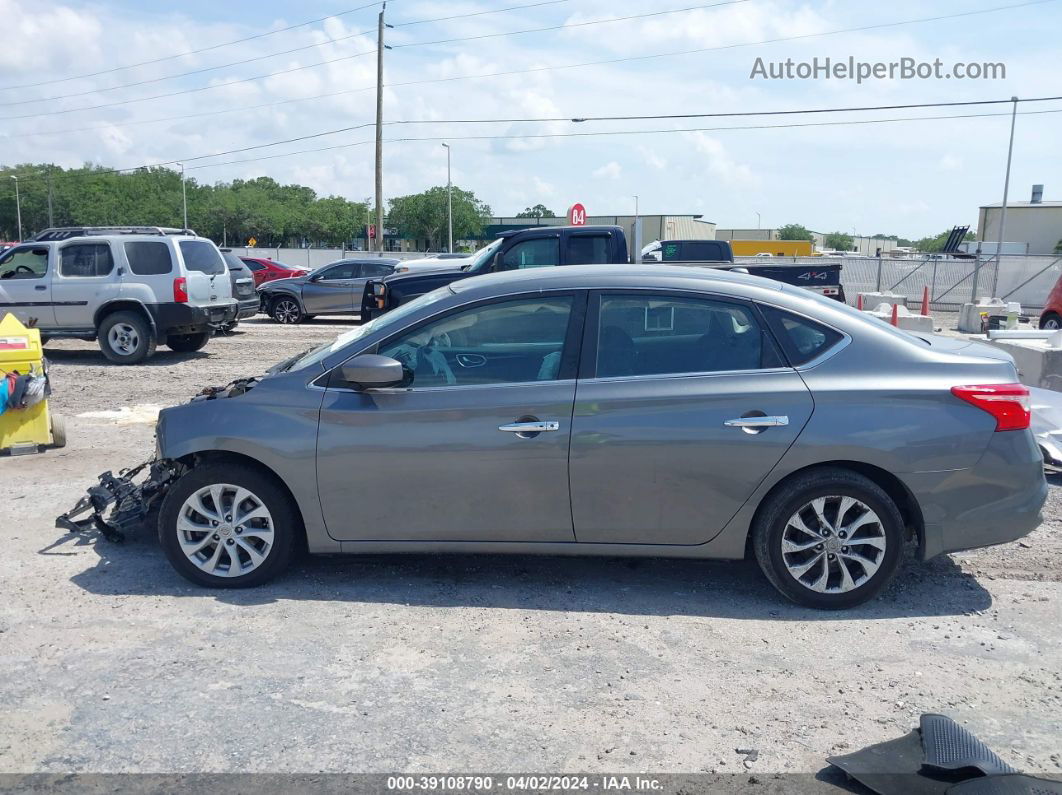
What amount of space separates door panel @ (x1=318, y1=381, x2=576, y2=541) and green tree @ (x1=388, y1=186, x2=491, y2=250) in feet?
266

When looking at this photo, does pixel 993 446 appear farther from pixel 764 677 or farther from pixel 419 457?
pixel 419 457

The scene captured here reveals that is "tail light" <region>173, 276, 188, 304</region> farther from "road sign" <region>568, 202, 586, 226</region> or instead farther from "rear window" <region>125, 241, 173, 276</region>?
"road sign" <region>568, 202, 586, 226</region>

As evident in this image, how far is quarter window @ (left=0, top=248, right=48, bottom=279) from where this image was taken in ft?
46.7

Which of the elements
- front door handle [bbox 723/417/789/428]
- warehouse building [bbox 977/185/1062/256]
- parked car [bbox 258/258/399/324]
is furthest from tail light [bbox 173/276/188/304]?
warehouse building [bbox 977/185/1062/256]

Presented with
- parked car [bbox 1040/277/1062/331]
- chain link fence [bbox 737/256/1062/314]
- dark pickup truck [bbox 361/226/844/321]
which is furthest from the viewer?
chain link fence [bbox 737/256/1062/314]

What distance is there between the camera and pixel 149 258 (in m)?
14.2

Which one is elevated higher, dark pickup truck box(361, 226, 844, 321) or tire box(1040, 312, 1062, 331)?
dark pickup truck box(361, 226, 844, 321)

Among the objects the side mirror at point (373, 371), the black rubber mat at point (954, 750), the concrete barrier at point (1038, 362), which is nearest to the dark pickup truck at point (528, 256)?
the concrete barrier at point (1038, 362)

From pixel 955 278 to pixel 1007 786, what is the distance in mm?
34348

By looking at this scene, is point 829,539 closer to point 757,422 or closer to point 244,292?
point 757,422

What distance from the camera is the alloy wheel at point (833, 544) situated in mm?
4711

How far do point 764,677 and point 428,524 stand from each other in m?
1.82

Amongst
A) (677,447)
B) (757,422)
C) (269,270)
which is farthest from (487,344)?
(269,270)

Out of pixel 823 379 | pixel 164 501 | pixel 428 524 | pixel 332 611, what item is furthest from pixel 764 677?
pixel 164 501
